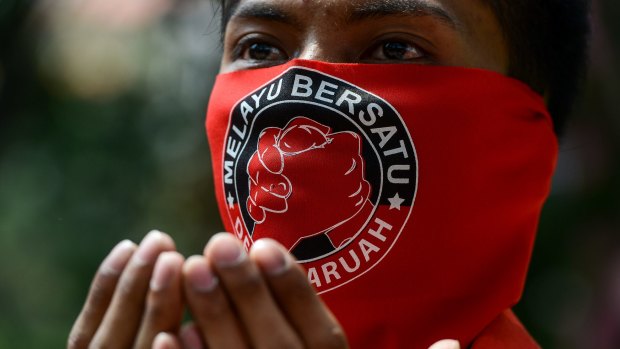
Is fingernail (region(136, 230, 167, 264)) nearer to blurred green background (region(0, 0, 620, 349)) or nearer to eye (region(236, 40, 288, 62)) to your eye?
eye (region(236, 40, 288, 62))

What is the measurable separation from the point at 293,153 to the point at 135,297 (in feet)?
1.98

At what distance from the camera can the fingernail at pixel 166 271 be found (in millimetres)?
1204

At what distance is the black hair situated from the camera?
1.99 metres

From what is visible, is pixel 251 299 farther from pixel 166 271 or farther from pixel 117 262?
pixel 117 262

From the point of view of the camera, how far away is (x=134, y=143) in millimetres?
6184

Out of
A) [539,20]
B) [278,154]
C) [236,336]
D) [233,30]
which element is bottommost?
[236,336]

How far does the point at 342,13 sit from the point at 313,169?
343 millimetres

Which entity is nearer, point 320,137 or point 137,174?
point 320,137

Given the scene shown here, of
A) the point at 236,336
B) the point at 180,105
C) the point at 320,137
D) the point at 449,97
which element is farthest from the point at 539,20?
the point at 180,105

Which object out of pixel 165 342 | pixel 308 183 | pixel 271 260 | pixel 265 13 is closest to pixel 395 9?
pixel 265 13

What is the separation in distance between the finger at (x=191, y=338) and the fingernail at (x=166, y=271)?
3.4 inches

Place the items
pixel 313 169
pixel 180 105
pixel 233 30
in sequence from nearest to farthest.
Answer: pixel 313 169 → pixel 233 30 → pixel 180 105

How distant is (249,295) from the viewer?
3.92ft

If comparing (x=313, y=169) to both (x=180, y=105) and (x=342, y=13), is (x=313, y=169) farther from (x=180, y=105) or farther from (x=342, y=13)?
(x=180, y=105)
